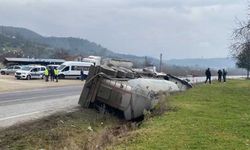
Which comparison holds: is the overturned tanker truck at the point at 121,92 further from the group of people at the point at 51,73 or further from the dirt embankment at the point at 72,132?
the group of people at the point at 51,73

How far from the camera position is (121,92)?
1906 cm

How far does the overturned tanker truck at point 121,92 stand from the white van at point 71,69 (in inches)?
1846

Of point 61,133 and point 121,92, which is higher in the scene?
point 121,92

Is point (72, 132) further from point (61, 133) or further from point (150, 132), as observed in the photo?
point (150, 132)

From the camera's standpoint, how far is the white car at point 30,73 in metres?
63.8

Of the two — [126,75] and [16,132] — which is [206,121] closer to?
[16,132]

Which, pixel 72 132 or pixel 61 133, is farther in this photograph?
pixel 72 132

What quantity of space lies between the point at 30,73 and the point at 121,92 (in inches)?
1840

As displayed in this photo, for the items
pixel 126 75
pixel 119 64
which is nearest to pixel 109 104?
pixel 126 75

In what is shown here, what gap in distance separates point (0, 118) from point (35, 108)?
14.6ft

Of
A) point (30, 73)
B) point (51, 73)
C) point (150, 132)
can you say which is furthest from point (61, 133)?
point (30, 73)

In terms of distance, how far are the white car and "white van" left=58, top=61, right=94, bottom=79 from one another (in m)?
3.91

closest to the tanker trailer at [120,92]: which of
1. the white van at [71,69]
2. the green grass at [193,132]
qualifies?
the green grass at [193,132]

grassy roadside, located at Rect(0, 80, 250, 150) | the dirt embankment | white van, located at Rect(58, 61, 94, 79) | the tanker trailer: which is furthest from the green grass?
white van, located at Rect(58, 61, 94, 79)
